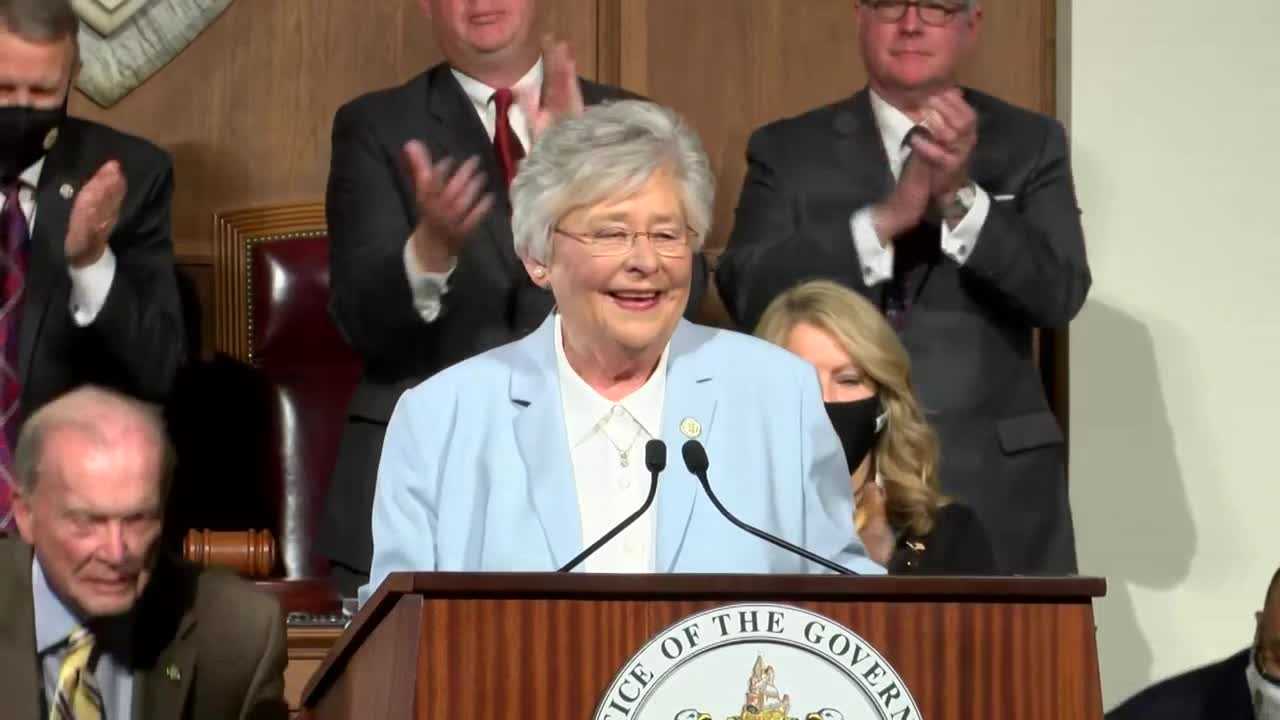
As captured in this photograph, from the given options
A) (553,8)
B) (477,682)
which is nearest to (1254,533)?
(553,8)

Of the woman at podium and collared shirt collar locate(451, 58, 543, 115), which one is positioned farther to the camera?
collared shirt collar locate(451, 58, 543, 115)

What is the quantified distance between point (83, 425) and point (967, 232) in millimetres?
1529

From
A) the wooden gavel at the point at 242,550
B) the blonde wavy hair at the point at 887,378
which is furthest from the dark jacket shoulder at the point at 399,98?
the wooden gavel at the point at 242,550

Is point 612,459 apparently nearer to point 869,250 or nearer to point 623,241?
point 623,241

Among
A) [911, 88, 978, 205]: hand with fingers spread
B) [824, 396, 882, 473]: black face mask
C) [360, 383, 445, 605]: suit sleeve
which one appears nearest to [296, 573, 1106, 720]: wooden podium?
[360, 383, 445, 605]: suit sleeve

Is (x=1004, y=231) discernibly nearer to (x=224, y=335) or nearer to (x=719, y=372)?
(x=719, y=372)

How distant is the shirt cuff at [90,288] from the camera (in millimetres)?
3438

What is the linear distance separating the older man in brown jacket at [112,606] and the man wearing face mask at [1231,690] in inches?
52.0

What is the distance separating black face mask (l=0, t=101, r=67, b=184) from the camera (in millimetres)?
3498

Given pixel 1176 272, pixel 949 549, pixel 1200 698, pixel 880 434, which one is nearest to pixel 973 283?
pixel 880 434

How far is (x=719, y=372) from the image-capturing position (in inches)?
97.3

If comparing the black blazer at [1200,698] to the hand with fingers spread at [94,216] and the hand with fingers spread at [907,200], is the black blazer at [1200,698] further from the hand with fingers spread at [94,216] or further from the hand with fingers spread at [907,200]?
the hand with fingers spread at [94,216]

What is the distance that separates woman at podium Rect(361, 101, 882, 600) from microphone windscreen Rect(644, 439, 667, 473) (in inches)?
9.3

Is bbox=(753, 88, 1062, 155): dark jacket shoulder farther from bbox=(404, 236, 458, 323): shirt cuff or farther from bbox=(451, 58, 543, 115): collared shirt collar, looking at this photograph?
bbox=(404, 236, 458, 323): shirt cuff
